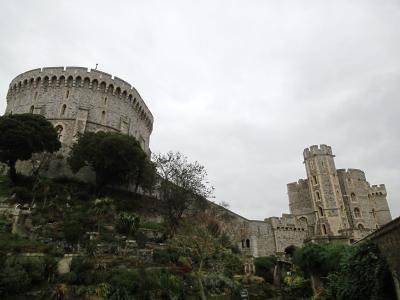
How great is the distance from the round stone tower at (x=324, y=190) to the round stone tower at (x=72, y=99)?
3020cm

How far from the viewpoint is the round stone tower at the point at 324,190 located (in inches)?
1709

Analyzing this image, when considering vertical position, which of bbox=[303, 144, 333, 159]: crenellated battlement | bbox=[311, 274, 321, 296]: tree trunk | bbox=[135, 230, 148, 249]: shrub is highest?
bbox=[303, 144, 333, 159]: crenellated battlement

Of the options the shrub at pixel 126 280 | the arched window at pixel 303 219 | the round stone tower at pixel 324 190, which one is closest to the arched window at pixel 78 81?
the shrub at pixel 126 280

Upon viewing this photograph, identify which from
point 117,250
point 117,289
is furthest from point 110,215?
point 117,289

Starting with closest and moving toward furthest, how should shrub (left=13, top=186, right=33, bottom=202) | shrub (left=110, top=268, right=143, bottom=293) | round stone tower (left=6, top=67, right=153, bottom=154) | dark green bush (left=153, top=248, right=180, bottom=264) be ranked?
shrub (left=110, top=268, right=143, bottom=293), dark green bush (left=153, top=248, right=180, bottom=264), shrub (left=13, top=186, right=33, bottom=202), round stone tower (left=6, top=67, right=153, bottom=154)

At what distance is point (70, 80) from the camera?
35531 mm

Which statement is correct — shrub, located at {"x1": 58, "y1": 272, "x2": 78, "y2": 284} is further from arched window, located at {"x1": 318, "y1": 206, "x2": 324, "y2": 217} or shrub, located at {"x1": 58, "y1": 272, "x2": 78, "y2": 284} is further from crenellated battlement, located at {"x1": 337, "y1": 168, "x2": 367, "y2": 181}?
crenellated battlement, located at {"x1": 337, "y1": 168, "x2": 367, "y2": 181}

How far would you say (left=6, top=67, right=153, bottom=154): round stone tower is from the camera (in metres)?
33.7

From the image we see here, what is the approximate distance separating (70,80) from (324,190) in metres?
40.2

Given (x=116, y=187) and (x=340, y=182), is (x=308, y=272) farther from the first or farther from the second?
(x=340, y=182)

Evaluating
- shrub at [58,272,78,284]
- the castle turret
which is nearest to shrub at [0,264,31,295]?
shrub at [58,272,78,284]

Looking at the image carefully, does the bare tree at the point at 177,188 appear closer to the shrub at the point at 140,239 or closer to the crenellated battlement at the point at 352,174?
the shrub at the point at 140,239

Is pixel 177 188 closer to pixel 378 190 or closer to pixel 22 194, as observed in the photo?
pixel 22 194

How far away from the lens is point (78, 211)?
21766 millimetres
